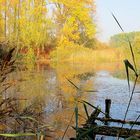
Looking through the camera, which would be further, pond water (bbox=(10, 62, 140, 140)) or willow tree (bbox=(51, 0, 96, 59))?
willow tree (bbox=(51, 0, 96, 59))

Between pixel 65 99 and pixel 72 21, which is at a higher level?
pixel 72 21

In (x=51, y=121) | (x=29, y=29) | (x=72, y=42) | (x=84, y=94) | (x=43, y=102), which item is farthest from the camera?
(x=72, y=42)

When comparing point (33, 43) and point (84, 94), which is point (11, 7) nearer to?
point (33, 43)

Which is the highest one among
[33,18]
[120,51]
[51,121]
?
[33,18]

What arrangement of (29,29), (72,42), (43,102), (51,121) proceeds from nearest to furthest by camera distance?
(51,121)
(43,102)
(29,29)
(72,42)

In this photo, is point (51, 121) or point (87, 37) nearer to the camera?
point (51, 121)

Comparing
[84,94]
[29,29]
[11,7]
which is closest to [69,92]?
[84,94]

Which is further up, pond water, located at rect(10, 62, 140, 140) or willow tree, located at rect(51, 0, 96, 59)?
A: willow tree, located at rect(51, 0, 96, 59)

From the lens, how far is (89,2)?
32.7m

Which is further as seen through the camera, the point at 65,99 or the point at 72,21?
the point at 72,21

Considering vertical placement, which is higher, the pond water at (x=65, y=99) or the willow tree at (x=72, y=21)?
the willow tree at (x=72, y=21)

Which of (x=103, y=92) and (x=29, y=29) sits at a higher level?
(x=29, y=29)

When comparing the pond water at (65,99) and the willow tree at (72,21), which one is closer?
the pond water at (65,99)

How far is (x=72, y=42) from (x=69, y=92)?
20.2m
